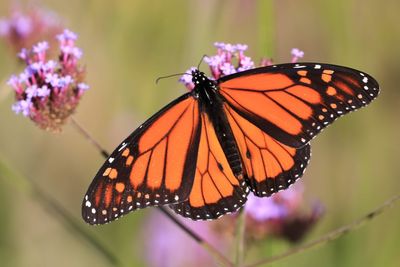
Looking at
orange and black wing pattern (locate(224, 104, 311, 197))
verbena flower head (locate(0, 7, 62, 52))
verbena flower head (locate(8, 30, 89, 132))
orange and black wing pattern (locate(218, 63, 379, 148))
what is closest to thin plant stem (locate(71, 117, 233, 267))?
verbena flower head (locate(8, 30, 89, 132))

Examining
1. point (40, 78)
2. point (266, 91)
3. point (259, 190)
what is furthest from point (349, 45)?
point (40, 78)

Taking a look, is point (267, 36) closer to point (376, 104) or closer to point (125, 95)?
point (125, 95)

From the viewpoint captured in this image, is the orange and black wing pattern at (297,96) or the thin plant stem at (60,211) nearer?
the orange and black wing pattern at (297,96)

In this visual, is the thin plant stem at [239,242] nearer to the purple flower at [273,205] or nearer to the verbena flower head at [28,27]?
the purple flower at [273,205]

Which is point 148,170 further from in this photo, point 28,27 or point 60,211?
point 28,27

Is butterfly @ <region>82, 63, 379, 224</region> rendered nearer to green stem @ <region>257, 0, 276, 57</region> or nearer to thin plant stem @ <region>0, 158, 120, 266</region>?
green stem @ <region>257, 0, 276, 57</region>

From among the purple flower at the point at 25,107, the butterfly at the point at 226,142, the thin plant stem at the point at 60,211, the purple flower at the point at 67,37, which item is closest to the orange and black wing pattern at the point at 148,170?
the butterfly at the point at 226,142

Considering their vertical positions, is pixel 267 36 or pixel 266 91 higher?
pixel 267 36
